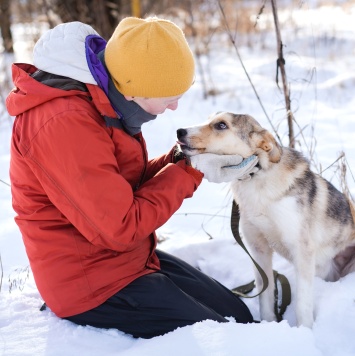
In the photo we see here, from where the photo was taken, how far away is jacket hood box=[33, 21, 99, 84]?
8.00 feet

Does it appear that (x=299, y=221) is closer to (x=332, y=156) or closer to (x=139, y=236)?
(x=139, y=236)

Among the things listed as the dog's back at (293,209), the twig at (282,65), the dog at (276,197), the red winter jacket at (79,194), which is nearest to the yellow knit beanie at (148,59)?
the red winter jacket at (79,194)

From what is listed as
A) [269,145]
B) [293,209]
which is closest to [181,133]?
[269,145]

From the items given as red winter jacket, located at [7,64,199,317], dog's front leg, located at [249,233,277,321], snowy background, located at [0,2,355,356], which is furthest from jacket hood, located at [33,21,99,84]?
dog's front leg, located at [249,233,277,321]

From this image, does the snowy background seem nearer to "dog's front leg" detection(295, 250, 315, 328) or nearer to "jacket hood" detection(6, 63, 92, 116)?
"dog's front leg" detection(295, 250, 315, 328)

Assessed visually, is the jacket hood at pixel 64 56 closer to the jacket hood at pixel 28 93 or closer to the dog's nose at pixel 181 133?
the jacket hood at pixel 28 93

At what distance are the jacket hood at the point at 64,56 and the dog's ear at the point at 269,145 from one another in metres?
0.97

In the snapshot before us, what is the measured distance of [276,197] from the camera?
2.92m

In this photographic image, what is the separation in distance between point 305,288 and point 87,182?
139cm

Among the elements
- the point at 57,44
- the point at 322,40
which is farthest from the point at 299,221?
the point at 322,40

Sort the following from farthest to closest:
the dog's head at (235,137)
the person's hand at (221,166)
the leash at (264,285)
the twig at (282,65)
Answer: the twig at (282,65), the leash at (264,285), the dog's head at (235,137), the person's hand at (221,166)

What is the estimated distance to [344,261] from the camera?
340cm

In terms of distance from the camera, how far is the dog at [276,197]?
2881 mm

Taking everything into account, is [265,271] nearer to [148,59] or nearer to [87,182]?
[87,182]
